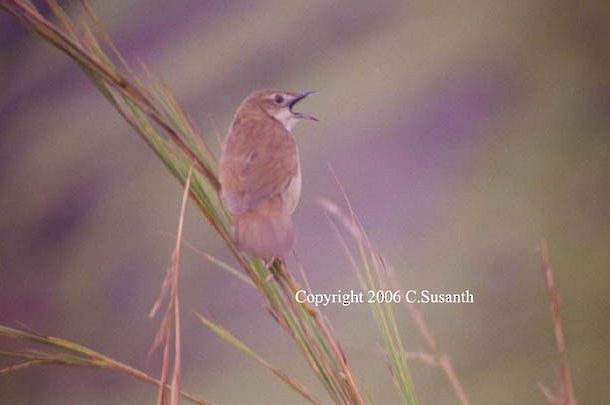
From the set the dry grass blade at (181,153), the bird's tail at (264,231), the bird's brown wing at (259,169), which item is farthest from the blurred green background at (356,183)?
the dry grass blade at (181,153)

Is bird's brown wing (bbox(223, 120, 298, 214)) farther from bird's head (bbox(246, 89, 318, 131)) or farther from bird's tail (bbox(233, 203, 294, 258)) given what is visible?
bird's head (bbox(246, 89, 318, 131))

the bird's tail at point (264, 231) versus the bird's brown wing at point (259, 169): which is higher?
the bird's brown wing at point (259, 169)

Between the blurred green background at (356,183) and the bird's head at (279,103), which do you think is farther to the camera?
the blurred green background at (356,183)

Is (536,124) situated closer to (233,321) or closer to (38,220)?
(233,321)

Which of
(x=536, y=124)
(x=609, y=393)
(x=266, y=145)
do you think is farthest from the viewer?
(x=536, y=124)

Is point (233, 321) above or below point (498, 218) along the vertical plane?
below

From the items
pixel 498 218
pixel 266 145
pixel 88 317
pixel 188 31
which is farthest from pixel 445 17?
pixel 88 317

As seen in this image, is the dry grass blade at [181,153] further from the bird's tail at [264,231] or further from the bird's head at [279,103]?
the bird's head at [279,103]

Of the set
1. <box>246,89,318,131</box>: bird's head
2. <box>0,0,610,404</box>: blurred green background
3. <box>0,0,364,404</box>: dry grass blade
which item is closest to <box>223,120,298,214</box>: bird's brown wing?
<box>246,89,318,131</box>: bird's head
